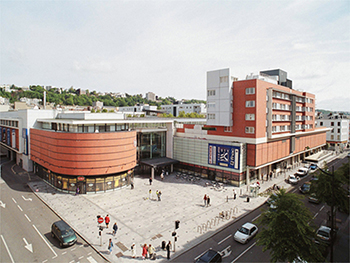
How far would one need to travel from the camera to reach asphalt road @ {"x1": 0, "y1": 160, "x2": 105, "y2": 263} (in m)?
20.3

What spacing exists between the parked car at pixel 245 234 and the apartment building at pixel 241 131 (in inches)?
651

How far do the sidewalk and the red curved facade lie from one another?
4.08m

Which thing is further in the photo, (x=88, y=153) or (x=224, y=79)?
(x=224, y=79)

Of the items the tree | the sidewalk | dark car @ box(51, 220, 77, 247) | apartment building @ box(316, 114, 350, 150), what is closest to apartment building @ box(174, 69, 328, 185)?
the sidewalk

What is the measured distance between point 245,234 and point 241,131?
22.5 m

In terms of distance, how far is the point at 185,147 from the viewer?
49469mm

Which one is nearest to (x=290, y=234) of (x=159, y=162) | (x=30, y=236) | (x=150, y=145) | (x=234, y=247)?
(x=234, y=247)

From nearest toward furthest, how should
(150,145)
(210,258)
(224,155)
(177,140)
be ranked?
(210,258)
(224,155)
(150,145)
(177,140)

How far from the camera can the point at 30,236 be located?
23.7 m

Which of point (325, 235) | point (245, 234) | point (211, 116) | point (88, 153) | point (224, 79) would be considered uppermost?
point (224, 79)

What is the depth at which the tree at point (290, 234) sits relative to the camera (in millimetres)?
15992

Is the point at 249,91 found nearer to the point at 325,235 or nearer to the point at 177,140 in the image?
the point at 177,140

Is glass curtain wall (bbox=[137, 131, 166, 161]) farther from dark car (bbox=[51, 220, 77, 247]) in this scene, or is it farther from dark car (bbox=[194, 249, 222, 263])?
dark car (bbox=[194, 249, 222, 263])

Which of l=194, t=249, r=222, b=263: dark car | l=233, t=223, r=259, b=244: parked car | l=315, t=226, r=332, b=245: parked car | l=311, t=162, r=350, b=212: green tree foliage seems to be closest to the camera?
l=194, t=249, r=222, b=263: dark car
